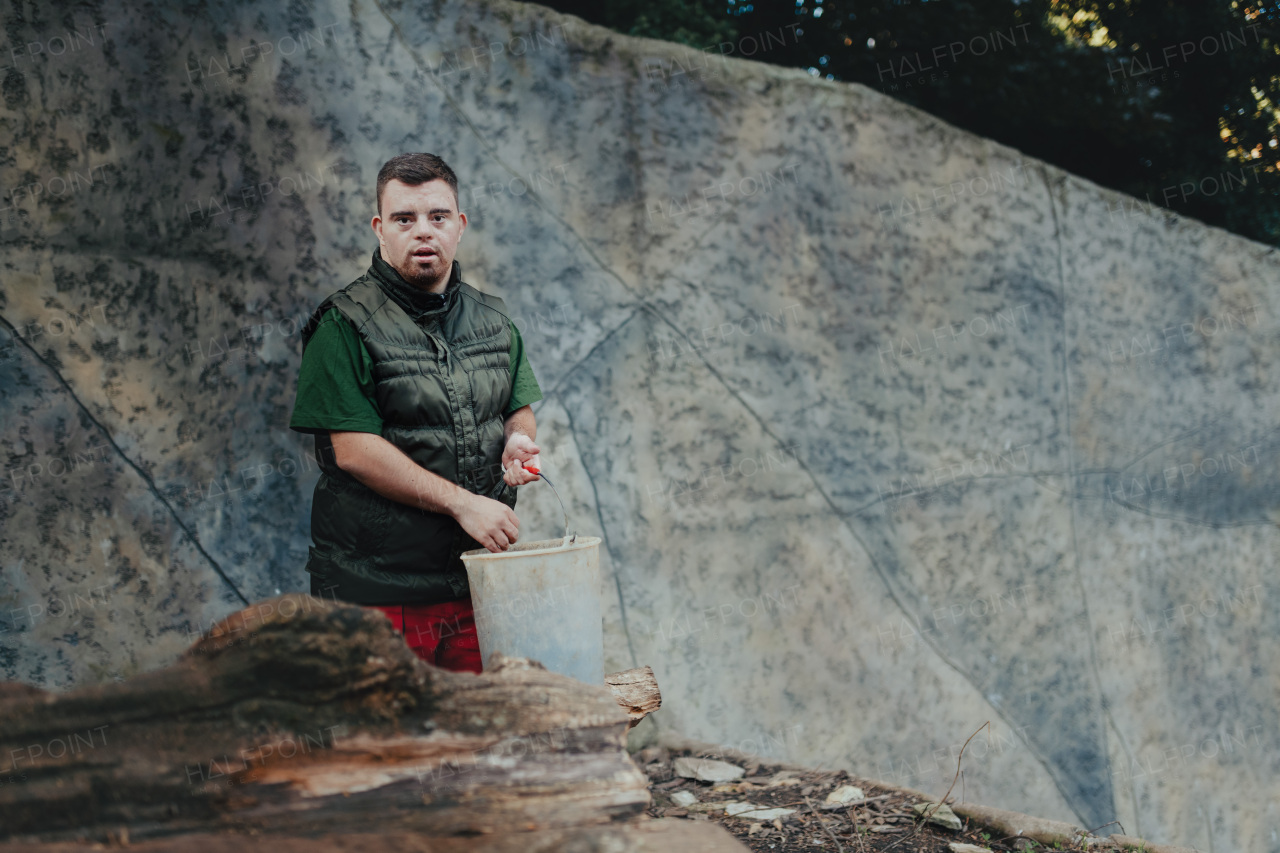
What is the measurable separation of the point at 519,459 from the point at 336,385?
44cm

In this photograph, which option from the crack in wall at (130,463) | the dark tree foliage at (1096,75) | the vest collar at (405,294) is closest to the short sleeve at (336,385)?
the vest collar at (405,294)

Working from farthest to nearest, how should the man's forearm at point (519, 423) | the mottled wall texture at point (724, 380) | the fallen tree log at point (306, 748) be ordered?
the mottled wall texture at point (724, 380), the man's forearm at point (519, 423), the fallen tree log at point (306, 748)

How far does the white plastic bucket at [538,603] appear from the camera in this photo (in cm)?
195

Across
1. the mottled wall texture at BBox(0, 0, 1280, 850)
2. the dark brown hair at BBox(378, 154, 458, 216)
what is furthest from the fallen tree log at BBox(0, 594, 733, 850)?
the mottled wall texture at BBox(0, 0, 1280, 850)

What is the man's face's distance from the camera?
2129 millimetres

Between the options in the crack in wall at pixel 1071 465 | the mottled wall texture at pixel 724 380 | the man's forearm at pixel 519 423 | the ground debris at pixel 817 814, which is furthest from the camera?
the crack in wall at pixel 1071 465

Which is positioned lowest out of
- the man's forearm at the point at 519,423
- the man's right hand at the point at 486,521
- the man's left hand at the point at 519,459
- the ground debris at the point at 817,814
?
the ground debris at the point at 817,814

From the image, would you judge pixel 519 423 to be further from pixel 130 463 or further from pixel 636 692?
pixel 130 463

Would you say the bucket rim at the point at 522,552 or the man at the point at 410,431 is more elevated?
the man at the point at 410,431

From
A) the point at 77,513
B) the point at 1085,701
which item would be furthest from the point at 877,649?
the point at 77,513

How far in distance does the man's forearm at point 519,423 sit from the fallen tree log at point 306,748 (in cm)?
81

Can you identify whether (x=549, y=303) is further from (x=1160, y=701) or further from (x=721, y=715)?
(x=1160, y=701)

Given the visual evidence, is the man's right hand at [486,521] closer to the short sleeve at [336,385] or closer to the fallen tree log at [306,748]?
the short sleeve at [336,385]

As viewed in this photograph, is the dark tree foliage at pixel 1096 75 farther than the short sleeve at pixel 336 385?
Yes
